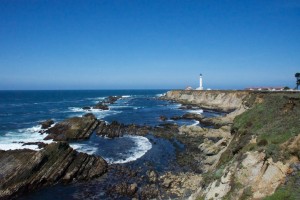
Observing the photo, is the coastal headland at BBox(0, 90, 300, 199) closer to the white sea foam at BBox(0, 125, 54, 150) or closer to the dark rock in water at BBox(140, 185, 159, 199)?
the dark rock in water at BBox(140, 185, 159, 199)

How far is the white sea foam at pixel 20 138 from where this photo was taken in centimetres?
4094

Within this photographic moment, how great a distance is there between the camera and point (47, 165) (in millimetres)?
29562

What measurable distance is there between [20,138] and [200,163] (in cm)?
2937

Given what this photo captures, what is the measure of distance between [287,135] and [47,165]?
22675 mm

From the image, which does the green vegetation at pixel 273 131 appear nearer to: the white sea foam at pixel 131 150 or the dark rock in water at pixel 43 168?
the dark rock in water at pixel 43 168

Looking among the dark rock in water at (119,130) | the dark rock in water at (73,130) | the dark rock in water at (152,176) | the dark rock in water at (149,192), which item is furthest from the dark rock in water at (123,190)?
the dark rock in water at (119,130)

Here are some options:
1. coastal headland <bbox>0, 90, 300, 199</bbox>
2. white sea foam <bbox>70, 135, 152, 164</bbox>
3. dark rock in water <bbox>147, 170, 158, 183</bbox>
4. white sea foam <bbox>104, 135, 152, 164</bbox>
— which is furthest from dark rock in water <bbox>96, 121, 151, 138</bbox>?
dark rock in water <bbox>147, 170, 158, 183</bbox>

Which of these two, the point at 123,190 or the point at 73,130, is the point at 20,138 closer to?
the point at 73,130

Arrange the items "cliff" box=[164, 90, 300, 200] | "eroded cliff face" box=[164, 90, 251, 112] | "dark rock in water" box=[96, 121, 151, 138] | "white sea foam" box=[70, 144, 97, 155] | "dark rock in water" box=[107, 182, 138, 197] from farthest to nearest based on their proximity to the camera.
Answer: "eroded cliff face" box=[164, 90, 251, 112] < "dark rock in water" box=[96, 121, 151, 138] < "white sea foam" box=[70, 144, 97, 155] < "dark rock in water" box=[107, 182, 138, 197] < "cliff" box=[164, 90, 300, 200]

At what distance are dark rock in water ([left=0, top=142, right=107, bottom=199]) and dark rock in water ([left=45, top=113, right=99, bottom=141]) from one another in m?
15.4

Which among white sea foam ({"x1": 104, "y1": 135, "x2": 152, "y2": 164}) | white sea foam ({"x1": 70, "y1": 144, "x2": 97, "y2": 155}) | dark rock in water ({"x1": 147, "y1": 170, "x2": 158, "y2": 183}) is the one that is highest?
white sea foam ({"x1": 70, "y1": 144, "x2": 97, "y2": 155})

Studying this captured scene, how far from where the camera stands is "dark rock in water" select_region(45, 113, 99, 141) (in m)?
47.4

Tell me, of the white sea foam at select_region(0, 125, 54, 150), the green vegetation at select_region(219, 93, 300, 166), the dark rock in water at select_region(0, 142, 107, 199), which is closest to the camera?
the green vegetation at select_region(219, 93, 300, 166)

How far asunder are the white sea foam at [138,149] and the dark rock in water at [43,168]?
3460 millimetres
